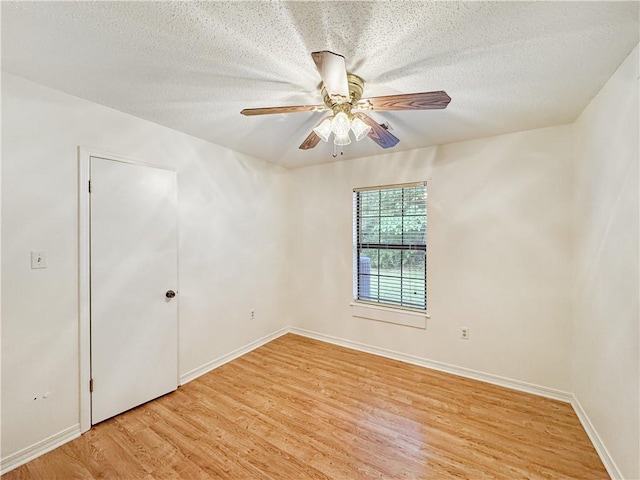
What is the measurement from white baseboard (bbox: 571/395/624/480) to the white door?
3188 millimetres

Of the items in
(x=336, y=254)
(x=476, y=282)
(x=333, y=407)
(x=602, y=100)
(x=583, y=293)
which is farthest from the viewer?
(x=336, y=254)

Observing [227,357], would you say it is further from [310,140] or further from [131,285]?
[310,140]

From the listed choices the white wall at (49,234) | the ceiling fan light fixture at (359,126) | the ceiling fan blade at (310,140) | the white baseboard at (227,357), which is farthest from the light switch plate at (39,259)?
the ceiling fan light fixture at (359,126)

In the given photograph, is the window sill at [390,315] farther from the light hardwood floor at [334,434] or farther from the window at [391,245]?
the light hardwood floor at [334,434]

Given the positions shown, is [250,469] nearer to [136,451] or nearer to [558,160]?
[136,451]

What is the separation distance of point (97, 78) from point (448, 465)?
3.28 m

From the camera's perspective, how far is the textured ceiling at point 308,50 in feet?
3.81

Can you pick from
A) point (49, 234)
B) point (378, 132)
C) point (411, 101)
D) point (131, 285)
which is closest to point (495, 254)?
point (378, 132)

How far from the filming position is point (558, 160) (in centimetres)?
231

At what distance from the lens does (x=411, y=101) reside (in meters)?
1.42

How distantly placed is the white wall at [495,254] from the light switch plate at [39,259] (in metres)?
2.83

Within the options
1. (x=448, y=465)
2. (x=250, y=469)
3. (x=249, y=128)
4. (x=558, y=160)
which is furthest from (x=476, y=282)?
(x=249, y=128)

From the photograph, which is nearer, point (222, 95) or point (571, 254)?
point (222, 95)

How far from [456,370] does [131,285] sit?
318cm
